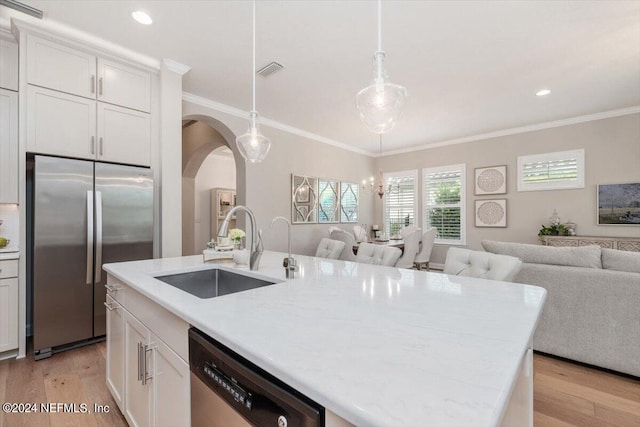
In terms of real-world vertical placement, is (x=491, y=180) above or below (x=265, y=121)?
below

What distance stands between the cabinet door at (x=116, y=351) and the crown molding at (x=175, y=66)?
2.47 meters

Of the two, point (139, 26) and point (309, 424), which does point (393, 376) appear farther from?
point (139, 26)

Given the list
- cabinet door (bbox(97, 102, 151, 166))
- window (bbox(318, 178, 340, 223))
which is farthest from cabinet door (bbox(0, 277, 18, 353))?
window (bbox(318, 178, 340, 223))

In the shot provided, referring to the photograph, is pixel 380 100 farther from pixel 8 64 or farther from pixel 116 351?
pixel 8 64

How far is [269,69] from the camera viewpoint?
3.20 m

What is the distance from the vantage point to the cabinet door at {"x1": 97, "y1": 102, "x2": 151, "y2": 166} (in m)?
2.79

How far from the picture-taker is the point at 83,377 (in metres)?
2.17

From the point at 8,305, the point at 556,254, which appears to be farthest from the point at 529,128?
the point at 8,305

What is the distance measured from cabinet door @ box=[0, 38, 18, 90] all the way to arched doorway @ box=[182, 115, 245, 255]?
1595mm

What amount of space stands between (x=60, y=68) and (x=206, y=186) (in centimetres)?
443

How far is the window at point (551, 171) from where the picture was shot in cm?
474

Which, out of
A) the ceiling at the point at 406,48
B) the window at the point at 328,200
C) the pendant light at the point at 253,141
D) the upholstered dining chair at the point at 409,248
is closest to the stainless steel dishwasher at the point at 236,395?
the pendant light at the point at 253,141

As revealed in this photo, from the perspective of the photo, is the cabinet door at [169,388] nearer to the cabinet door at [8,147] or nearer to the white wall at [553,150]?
the cabinet door at [8,147]

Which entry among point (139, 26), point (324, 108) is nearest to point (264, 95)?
point (324, 108)
